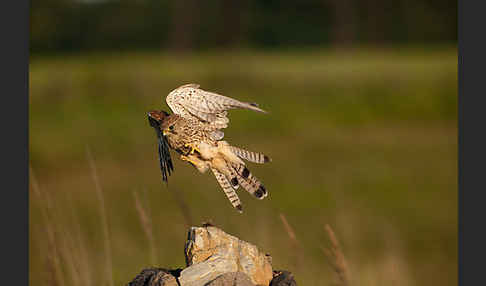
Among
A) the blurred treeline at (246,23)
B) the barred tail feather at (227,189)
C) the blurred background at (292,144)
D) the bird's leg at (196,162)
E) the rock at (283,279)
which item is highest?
the blurred treeline at (246,23)

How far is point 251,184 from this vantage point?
2.32 meters

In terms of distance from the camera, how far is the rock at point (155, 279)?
193 cm

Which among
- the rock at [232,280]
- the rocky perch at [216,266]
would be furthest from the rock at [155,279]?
the rock at [232,280]

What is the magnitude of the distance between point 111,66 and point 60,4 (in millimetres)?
8157

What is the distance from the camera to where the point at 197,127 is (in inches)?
97.1

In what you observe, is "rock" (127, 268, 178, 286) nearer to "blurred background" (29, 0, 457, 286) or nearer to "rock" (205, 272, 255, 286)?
"rock" (205, 272, 255, 286)

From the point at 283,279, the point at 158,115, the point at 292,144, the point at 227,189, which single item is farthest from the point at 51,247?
the point at 292,144

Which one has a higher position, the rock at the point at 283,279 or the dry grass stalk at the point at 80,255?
the rock at the point at 283,279

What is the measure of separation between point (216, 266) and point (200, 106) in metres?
0.80

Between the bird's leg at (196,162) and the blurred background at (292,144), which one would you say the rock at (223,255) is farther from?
the blurred background at (292,144)

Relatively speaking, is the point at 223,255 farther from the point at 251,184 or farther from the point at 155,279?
the point at 251,184

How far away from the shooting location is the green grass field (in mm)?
10250

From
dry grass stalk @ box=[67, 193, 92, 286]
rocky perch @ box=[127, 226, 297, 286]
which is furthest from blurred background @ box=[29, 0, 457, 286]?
rocky perch @ box=[127, 226, 297, 286]

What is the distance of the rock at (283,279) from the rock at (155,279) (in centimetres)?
40
